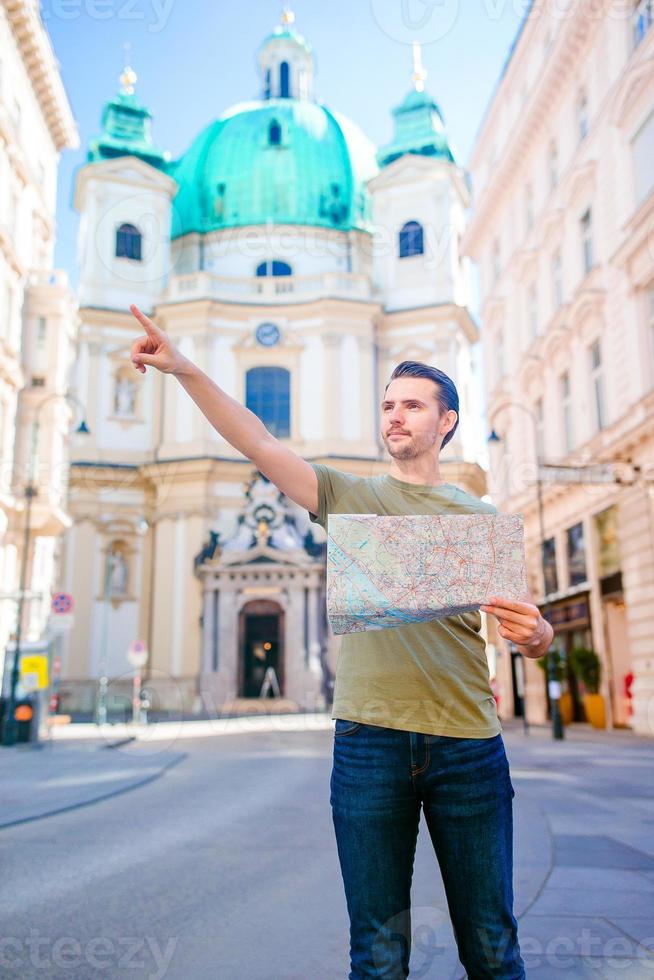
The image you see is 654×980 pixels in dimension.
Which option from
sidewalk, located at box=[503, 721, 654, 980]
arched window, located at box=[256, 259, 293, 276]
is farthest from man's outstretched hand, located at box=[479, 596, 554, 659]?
arched window, located at box=[256, 259, 293, 276]

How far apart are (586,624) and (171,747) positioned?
1140 centimetres

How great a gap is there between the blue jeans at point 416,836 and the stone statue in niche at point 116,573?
43.3 metres

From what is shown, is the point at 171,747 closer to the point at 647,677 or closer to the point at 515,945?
the point at 647,677

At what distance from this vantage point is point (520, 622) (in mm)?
2527

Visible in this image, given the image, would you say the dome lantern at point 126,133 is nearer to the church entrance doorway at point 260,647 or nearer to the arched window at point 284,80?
the arched window at point 284,80

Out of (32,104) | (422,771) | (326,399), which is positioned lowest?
(422,771)

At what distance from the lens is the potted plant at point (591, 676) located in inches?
941

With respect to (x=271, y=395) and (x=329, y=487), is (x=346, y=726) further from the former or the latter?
(x=271, y=395)

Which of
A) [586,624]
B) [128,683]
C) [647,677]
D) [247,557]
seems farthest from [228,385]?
[647,677]

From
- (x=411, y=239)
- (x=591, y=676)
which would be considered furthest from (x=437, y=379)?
(x=411, y=239)

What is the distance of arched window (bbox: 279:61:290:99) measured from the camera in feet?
201

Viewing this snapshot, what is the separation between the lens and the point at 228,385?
47438 millimetres

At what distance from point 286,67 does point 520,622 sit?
6569 cm

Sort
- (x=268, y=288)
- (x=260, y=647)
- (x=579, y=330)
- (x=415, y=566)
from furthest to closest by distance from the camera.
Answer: (x=268, y=288) < (x=260, y=647) < (x=579, y=330) < (x=415, y=566)
